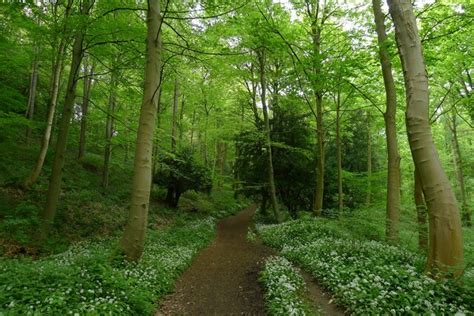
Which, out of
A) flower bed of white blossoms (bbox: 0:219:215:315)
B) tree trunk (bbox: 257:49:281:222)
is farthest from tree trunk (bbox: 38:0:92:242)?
tree trunk (bbox: 257:49:281:222)

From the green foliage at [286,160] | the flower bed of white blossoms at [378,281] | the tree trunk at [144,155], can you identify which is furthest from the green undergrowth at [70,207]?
the flower bed of white blossoms at [378,281]

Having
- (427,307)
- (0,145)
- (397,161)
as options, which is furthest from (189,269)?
(0,145)

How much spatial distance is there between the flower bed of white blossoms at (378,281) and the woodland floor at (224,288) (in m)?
0.46

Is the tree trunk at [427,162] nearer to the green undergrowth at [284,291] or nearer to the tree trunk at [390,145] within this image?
the green undergrowth at [284,291]

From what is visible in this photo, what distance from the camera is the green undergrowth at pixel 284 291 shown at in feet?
16.1

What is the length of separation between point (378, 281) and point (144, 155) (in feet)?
18.6

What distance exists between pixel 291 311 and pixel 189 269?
4.32m

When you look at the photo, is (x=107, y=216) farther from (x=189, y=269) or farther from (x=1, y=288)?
(x=1, y=288)

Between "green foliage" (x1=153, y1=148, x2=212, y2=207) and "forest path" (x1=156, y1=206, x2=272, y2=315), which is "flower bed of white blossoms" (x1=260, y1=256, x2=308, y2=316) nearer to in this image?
"forest path" (x1=156, y1=206, x2=272, y2=315)

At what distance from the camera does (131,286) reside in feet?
17.8

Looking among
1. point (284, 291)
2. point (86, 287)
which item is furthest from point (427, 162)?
point (86, 287)

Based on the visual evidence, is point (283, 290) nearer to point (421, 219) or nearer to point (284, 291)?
point (284, 291)

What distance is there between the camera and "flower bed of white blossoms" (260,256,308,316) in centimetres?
494

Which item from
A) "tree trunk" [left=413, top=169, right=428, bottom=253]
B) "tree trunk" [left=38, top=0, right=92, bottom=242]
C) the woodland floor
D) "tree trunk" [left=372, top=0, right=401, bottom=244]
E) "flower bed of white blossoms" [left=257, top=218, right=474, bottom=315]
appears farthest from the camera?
"tree trunk" [left=38, top=0, right=92, bottom=242]
